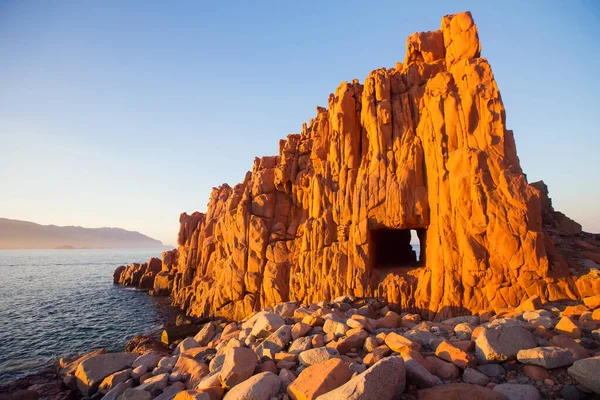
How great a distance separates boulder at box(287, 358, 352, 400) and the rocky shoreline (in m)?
0.03

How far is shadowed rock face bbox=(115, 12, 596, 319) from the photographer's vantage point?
17.8 meters

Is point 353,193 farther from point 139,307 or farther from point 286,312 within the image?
point 139,307

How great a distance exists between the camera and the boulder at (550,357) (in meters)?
7.65

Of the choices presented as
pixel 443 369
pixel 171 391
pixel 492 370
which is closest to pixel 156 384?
pixel 171 391

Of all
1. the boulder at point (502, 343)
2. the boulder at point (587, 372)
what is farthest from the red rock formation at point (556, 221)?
the boulder at point (587, 372)

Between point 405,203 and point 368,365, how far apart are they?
578 inches

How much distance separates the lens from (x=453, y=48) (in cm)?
2255

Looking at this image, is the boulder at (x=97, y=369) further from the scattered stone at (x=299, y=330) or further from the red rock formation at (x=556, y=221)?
the red rock formation at (x=556, y=221)

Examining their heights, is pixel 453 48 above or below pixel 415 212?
above

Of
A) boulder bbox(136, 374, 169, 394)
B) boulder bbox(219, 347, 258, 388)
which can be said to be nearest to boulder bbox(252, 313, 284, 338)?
boulder bbox(219, 347, 258, 388)

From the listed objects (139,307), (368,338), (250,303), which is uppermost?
(368,338)

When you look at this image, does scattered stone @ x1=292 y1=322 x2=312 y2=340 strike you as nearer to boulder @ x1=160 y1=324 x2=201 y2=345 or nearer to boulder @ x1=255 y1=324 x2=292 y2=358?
boulder @ x1=255 y1=324 x2=292 y2=358

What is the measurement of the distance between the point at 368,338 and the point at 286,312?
6.26 m

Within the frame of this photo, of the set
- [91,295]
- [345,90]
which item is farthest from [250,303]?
[91,295]
